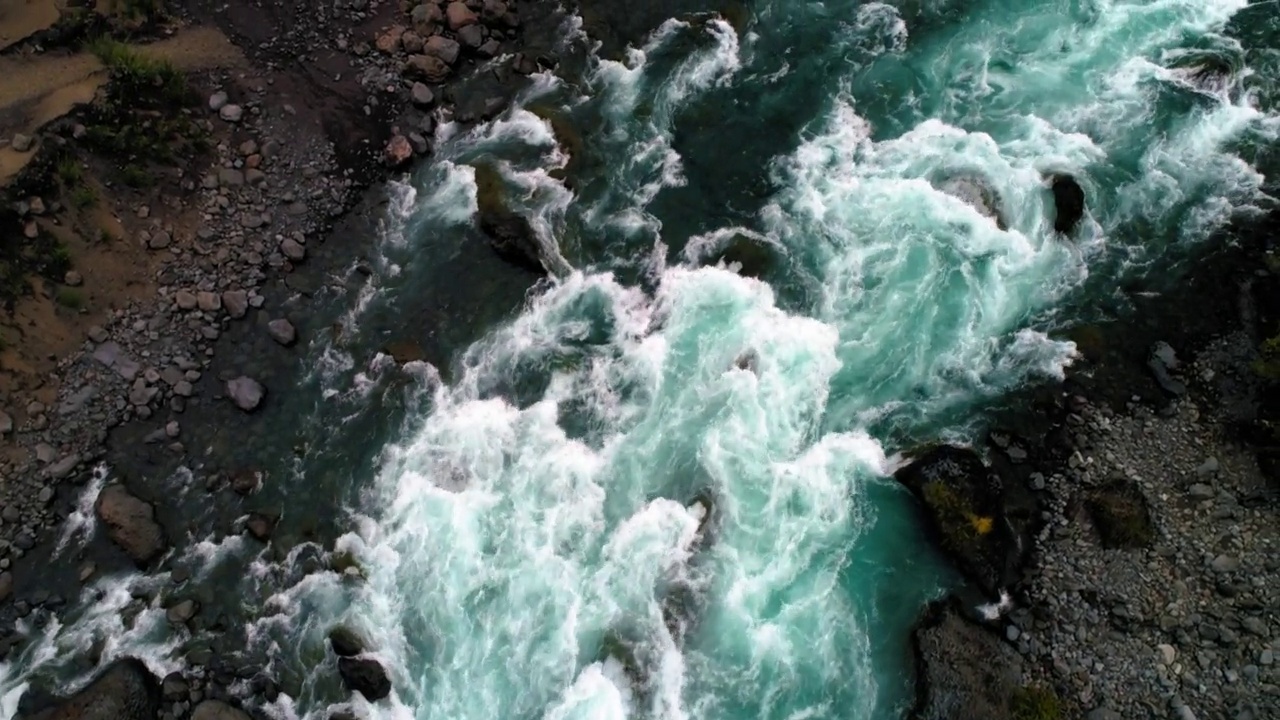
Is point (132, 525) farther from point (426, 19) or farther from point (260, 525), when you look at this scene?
point (426, 19)

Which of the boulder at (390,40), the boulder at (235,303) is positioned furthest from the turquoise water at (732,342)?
the boulder at (390,40)

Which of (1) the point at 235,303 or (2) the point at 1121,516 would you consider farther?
(1) the point at 235,303

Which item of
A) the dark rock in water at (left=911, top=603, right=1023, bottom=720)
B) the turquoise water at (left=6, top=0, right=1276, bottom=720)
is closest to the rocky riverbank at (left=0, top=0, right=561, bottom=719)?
the turquoise water at (left=6, top=0, right=1276, bottom=720)

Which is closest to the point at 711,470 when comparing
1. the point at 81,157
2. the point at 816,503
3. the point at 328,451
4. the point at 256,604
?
the point at 816,503

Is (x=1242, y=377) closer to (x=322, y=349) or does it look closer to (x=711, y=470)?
(x=711, y=470)

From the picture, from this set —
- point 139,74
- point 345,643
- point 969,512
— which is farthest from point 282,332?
point 969,512

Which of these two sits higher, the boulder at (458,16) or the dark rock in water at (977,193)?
the boulder at (458,16)

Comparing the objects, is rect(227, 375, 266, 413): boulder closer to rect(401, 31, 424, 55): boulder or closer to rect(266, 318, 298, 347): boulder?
rect(266, 318, 298, 347): boulder

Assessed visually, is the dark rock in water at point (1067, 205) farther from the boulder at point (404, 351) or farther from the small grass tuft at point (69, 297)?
the small grass tuft at point (69, 297)
